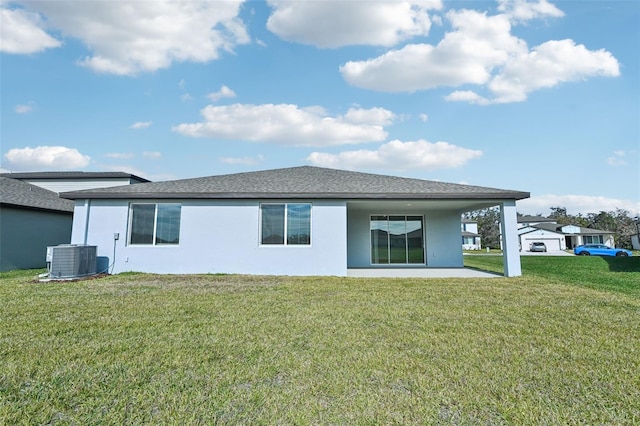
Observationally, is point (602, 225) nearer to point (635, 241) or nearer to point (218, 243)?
point (635, 241)

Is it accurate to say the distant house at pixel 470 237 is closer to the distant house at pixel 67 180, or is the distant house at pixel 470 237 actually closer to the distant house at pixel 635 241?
the distant house at pixel 635 241

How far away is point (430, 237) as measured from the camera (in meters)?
13.0

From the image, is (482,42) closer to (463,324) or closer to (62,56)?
(463,324)

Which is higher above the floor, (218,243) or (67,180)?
(67,180)

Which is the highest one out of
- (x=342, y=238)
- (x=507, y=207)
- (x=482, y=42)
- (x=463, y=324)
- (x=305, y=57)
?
(x=305, y=57)

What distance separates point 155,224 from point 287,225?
4215mm

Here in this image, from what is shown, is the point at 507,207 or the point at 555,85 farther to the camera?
the point at 555,85

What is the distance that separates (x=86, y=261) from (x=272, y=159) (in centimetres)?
1195

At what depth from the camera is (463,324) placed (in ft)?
14.7

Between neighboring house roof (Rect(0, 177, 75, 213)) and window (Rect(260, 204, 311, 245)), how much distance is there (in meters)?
9.17

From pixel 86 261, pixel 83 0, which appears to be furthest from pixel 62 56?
pixel 86 261

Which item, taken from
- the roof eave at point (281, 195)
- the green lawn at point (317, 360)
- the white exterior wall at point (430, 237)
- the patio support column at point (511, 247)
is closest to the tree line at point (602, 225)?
the white exterior wall at point (430, 237)

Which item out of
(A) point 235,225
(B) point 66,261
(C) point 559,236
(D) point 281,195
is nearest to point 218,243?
(A) point 235,225

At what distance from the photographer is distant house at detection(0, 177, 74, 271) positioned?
1094cm
